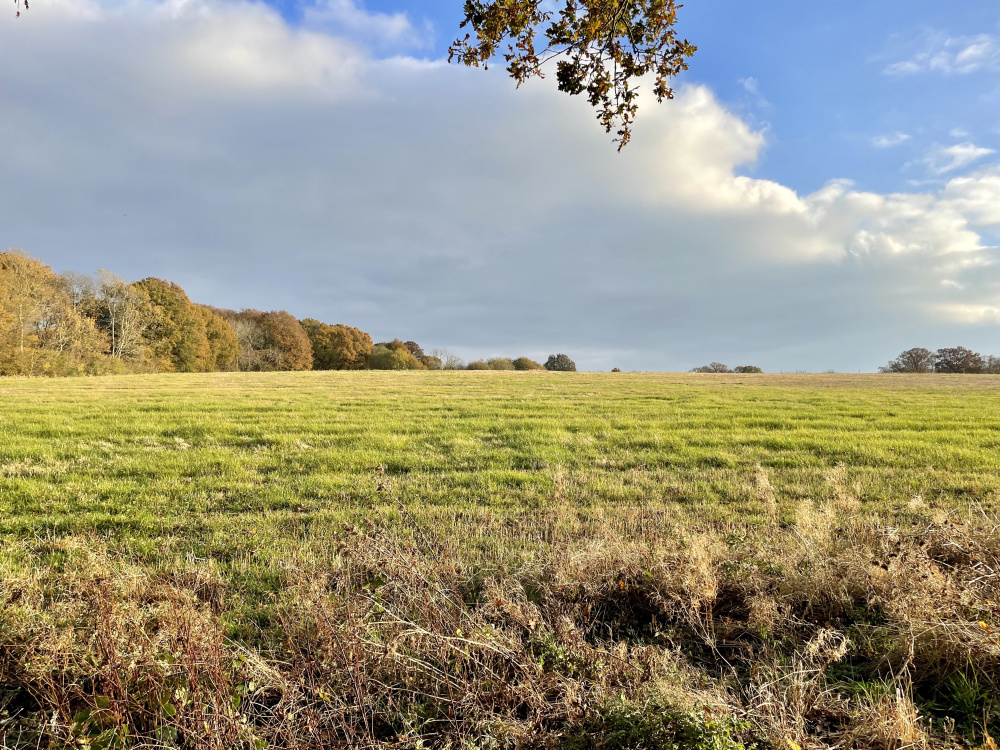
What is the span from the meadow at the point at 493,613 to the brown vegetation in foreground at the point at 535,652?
0.02m

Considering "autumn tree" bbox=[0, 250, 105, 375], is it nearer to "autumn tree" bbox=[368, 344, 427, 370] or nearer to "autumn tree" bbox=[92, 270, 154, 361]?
"autumn tree" bbox=[92, 270, 154, 361]

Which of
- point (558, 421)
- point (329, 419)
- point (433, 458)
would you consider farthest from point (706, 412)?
point (329, 419)

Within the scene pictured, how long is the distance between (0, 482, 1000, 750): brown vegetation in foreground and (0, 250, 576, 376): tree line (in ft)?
167

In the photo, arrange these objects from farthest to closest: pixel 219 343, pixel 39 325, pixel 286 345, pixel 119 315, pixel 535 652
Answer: pixel 286 345
pixel 219 343
pixel 119 315
pixel 39 325
pixel 535 652

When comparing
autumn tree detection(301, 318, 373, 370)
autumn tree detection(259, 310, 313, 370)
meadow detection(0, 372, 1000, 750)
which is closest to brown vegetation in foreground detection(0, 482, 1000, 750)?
meadow detection(0, 372, 1000, 750)

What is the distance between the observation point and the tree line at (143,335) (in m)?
41.8

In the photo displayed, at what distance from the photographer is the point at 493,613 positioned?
3.62 meters

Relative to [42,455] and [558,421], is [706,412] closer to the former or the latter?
[558,421]

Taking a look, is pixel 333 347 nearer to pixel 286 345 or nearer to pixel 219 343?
pixel 286 345

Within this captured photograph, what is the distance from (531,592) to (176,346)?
66908mm

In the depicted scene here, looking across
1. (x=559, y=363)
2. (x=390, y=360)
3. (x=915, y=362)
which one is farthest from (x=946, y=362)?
(x=390, y=360)

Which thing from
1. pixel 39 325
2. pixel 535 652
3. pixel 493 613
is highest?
pixel 39 325

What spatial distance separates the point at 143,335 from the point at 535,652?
67126 mm

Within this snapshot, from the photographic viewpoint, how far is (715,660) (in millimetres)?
3514
